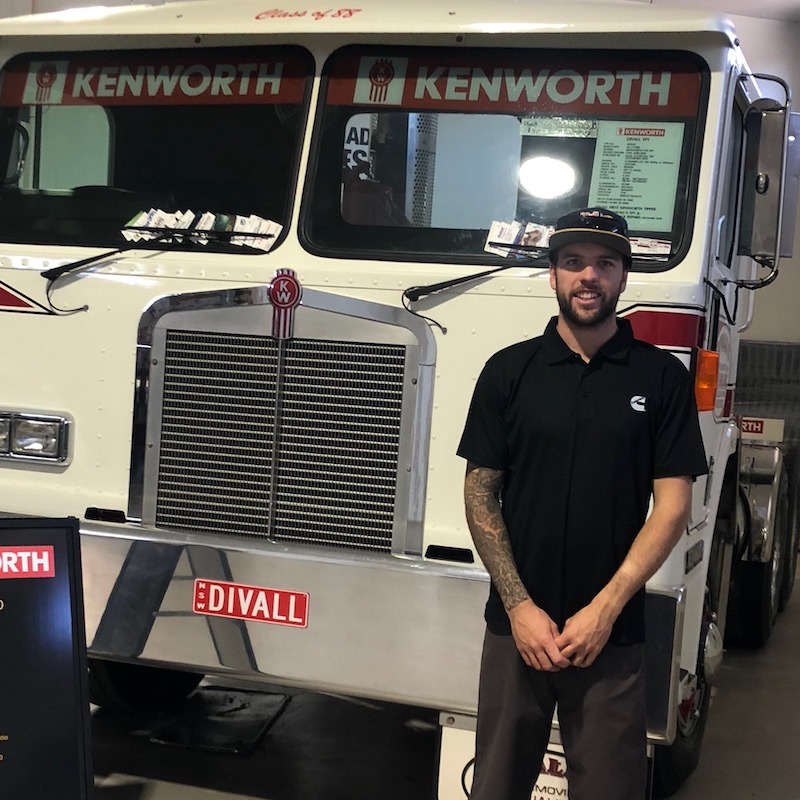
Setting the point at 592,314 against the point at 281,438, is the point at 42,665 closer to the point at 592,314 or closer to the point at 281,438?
the point at 281,438

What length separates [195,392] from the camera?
394 centimetres

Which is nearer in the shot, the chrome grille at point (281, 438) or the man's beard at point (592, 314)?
the man's beard at point (592, 314)

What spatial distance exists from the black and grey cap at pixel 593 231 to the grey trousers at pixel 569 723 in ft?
3.27

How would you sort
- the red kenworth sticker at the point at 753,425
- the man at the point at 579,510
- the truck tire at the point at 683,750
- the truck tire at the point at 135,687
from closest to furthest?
the man at the point at 579,510 < the truck tire at the point at 683,750 < the truck tire at the point at 135,687 < the red kenworth sticker at the point at 753,425

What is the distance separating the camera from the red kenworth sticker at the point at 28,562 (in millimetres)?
3543

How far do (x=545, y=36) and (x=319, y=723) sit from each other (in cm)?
310

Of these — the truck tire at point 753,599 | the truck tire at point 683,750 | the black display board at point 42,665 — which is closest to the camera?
the black display board at point 42,665

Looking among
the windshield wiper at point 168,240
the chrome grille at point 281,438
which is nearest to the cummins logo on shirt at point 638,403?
the chrome grille at point 281,438

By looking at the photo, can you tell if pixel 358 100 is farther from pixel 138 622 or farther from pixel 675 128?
pixel 138 622

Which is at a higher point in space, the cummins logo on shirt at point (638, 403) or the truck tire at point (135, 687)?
the cummins logo on shirt at point (638, 403)

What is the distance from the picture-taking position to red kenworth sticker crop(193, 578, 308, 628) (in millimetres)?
3670

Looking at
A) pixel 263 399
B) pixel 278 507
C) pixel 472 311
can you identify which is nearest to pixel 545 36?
pixel 472 311

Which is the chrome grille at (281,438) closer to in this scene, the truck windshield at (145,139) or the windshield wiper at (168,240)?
the windshield wiper at (168,240)

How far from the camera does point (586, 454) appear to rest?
2824 millimetres
